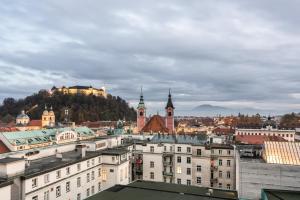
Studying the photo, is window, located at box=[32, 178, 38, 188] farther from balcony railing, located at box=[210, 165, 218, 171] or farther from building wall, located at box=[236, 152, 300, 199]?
balcony railing, located at box=[210, 165, 218, 171]

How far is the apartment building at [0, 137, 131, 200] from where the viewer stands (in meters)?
31.7

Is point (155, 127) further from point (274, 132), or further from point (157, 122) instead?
point (274, 132)

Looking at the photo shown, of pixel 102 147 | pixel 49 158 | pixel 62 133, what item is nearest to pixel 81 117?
pixel 62 133

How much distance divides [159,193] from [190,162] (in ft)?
96.9

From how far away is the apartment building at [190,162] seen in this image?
54344 mm

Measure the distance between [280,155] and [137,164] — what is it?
31.7 meters

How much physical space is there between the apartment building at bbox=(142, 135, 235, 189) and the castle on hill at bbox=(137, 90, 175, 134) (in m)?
35.4

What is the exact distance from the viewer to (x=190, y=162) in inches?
2205

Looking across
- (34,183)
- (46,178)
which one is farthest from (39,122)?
(34,183)

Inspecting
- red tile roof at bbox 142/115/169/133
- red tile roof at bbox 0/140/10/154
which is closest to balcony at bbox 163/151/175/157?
red tile roof at bbox 0/140/10/154

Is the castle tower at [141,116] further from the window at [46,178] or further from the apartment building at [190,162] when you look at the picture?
the window at [46,178]

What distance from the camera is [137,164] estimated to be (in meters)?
61.3

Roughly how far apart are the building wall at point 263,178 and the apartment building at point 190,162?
17.9 m

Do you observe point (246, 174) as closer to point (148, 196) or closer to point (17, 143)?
point (148, 196)
